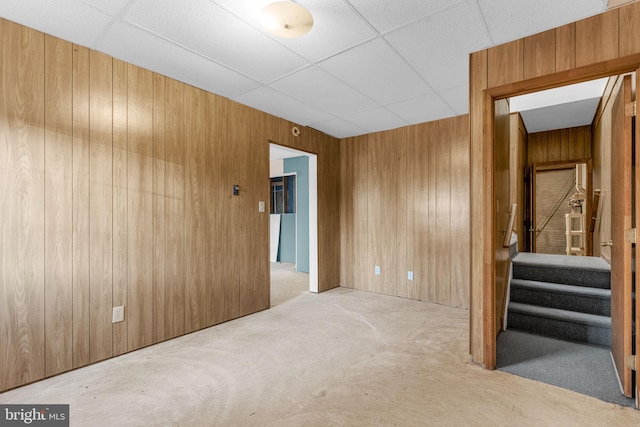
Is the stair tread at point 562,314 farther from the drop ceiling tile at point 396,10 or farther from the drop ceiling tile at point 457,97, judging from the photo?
the drop ceiling tile at point 396,10

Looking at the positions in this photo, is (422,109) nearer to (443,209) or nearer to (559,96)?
(443,209)

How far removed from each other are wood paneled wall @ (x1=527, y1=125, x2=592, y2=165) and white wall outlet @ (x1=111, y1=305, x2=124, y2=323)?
656 centimetres

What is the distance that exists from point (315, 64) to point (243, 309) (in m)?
2.75

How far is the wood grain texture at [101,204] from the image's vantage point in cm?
242

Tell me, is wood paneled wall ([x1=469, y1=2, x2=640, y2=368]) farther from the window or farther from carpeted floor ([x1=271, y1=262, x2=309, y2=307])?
the window

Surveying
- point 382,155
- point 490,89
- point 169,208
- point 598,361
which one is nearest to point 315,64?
point 490,89

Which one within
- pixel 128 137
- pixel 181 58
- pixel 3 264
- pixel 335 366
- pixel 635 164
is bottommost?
pixel 335 366

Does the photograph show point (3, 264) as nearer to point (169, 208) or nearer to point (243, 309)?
point (169, 208)

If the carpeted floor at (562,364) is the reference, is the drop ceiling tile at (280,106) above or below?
above

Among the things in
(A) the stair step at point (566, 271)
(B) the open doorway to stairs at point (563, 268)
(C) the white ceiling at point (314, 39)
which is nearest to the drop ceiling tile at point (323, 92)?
(C) the white ceiling at point (314, 39)

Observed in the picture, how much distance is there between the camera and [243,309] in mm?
3559

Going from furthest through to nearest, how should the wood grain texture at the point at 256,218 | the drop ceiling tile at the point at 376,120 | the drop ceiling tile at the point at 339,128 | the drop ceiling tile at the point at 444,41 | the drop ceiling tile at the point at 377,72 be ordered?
1. the drop ceiling tile at the point at 339,128
2. the drop ceiling tile at the point at 376,120
3. the wood grain texture at the point at 256,218
4. the drop ceiling tile at the point at 377,72
5. the drop ceiling tile at the point at 444,41

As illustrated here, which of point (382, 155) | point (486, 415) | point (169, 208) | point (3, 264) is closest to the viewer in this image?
point (486, 415)

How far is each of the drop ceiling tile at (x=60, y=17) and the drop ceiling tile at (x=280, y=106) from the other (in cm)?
140
